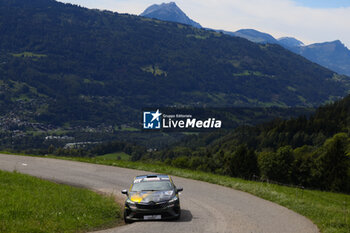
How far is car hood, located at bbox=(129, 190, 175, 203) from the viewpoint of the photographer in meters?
17.7

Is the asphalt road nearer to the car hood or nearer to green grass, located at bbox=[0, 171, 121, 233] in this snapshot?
the car hood

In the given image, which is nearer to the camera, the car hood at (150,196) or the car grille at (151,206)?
the car grille at (151,206)

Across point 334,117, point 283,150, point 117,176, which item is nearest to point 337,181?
point 283,150

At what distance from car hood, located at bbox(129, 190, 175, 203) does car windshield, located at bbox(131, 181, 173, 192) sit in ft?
1.45

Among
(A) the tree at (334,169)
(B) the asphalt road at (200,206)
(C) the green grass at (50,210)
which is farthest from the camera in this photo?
(A) the tree at (334,169)

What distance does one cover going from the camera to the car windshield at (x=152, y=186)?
19062 millimetres

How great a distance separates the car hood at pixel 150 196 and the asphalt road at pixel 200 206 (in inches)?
47.5

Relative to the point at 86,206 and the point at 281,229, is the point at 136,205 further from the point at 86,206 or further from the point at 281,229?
the point at 281,229

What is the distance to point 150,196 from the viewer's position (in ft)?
59.1

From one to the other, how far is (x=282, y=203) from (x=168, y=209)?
341 inches
